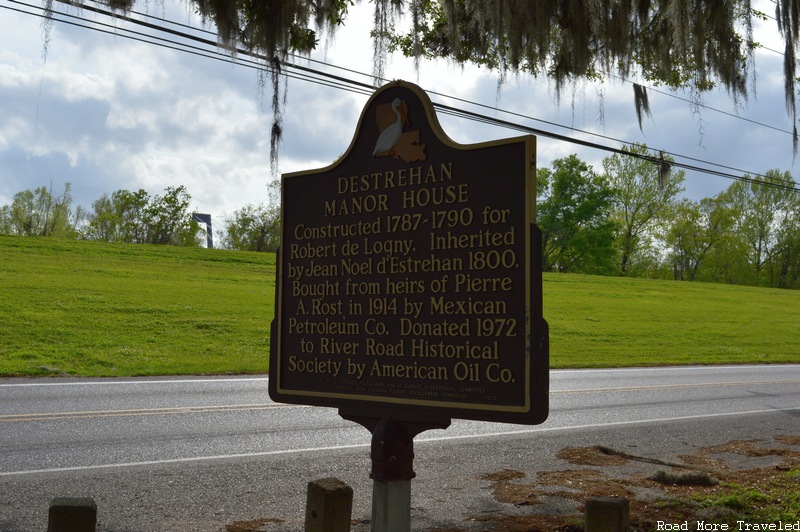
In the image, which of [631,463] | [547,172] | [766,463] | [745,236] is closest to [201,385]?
[631,463]

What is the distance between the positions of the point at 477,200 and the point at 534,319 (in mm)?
655

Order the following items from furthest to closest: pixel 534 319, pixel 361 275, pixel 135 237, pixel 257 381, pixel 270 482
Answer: pixel 135 237 < pixel 257 381 < pixel 270 482 < pixel 361 275 < pixel 534 319

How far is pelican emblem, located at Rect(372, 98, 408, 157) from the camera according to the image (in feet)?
13.9

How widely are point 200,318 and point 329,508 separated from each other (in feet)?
64.3

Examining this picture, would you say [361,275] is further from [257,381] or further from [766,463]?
[257,381]

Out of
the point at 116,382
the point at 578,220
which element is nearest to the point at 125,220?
the point at 578,220

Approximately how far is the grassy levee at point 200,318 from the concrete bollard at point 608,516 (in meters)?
12.6

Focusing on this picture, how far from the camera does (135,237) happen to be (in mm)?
59906

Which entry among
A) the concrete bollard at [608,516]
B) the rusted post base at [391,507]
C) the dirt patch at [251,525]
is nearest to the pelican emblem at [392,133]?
the rusted post base at [391,507]

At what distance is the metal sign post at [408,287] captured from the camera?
3736mm

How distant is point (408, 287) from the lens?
4.12 m

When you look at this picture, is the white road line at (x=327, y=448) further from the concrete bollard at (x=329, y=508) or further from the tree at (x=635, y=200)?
the tree at (x=635, y=200)

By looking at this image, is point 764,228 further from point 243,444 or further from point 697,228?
point 243,444

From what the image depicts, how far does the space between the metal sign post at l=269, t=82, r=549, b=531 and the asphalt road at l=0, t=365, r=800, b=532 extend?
67.3 inches
